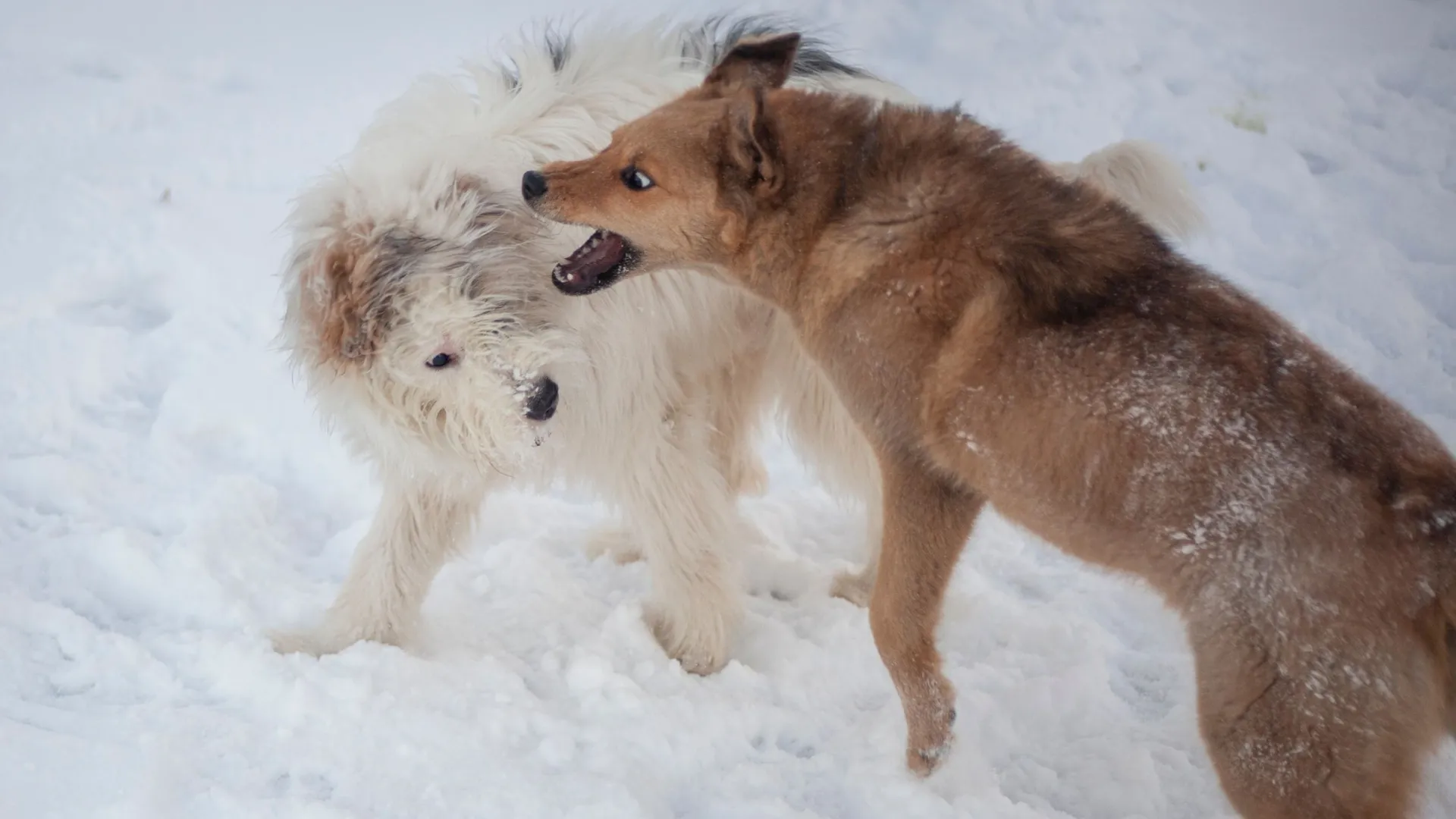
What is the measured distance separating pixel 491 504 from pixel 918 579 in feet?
8.55

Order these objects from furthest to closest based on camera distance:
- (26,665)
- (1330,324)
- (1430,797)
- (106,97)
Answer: (106,97) < (1330,324) < (26,665) < (1430,797)

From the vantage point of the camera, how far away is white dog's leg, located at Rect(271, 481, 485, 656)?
4355 mm

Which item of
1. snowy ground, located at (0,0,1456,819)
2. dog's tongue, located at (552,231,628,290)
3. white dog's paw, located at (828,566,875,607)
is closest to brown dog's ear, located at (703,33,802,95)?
dog's tongue, located at (552,231,628,290)

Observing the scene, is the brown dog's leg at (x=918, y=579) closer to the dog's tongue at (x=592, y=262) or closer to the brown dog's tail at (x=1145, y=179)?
the dog's tongue at (x=592, y=262)

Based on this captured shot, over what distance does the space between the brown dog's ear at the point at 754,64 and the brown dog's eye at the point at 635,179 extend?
438 mm

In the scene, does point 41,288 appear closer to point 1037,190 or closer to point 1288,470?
point 1037,190

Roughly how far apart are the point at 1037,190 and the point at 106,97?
6.96 m

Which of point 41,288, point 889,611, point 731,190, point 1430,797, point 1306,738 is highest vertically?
point 731,190

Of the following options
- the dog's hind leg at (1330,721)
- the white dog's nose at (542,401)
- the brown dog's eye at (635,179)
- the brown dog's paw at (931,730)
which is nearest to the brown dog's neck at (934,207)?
the brown dog's eye at (635,179)

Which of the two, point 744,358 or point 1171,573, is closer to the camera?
point 1171,573

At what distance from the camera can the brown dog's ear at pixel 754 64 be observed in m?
3.69

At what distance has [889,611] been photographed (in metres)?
3.46

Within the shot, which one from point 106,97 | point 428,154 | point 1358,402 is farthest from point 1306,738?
point 106,97

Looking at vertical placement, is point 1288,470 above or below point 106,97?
above
